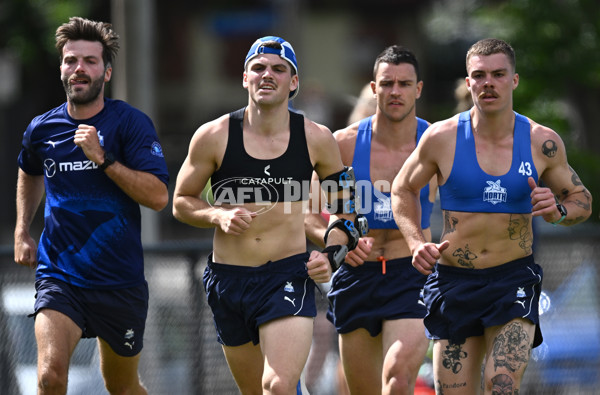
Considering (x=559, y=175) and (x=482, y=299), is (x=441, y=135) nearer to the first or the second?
(x=559, y=175)

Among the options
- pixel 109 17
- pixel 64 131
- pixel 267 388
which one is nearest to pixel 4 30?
pixel 109 17

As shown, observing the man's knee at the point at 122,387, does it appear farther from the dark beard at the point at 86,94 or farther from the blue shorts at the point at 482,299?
the blue shorts at the point at 482,299

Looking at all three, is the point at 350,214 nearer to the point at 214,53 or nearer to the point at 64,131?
the point at 64,131

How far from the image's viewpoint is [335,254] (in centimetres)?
700

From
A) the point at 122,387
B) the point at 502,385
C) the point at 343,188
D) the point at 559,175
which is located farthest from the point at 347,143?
the point at 122,387

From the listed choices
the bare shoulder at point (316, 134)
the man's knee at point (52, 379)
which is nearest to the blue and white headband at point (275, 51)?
the bare shoulder at point (316, 134)

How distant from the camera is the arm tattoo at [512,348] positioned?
668 centimetres

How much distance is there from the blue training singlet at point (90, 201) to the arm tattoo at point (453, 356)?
223cm

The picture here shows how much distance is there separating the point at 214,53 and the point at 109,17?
40.5 ft

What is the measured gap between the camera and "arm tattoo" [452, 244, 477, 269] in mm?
7023

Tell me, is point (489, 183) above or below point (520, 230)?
above

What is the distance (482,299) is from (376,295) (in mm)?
1026

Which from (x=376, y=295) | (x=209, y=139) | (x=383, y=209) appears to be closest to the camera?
(x=209, y=139)

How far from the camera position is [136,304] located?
746 centimetres
